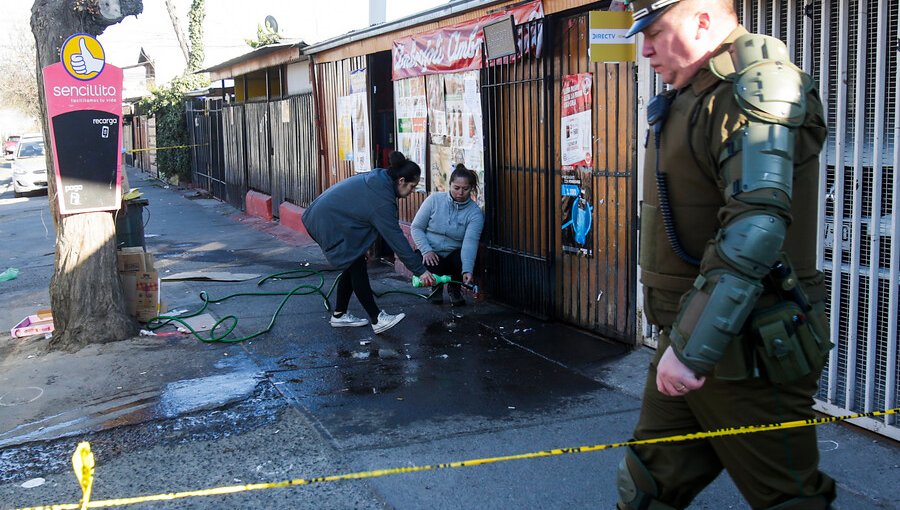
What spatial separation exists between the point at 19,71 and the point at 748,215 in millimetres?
67367

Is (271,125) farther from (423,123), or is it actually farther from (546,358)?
(546,358)

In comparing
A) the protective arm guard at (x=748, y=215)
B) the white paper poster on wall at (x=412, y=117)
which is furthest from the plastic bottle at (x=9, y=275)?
the protective arm guard at (x=748, y=215)

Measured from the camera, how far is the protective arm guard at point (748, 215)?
2277 millimetres

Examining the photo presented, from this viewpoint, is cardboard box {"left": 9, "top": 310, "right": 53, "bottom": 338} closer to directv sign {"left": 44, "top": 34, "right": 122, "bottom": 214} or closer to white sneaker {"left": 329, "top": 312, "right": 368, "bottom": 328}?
directv sign {"left": 44, "top": 34, "right": 122, "bottom": 214}

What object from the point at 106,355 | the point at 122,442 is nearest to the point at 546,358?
the point at 122,442

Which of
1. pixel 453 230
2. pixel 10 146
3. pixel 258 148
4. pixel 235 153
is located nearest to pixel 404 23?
pixel 453 230

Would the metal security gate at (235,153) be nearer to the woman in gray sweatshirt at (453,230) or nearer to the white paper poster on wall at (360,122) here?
the white paper poster on wall at (360,122)

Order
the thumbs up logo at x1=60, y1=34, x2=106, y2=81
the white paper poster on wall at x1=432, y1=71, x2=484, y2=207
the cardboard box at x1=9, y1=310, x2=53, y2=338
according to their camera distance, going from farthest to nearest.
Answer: the white paper poster on wall at x1=432, y1=71, x2=484, y2=207, the cardboard box at x1=9, y1=310, x2=53, y2=338, the thumbs up logo at x1=60, y1=34, x2=106, y2=81

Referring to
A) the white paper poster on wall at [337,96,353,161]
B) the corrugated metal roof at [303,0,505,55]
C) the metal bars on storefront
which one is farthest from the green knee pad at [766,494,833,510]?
the white paper poster on wall at [337,96,353,161]

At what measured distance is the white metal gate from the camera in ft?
13.8

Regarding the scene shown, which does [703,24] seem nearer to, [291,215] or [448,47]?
[448,47]

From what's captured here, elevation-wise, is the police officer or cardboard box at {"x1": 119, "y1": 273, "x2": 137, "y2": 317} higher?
the police officer

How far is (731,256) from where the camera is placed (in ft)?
7.52

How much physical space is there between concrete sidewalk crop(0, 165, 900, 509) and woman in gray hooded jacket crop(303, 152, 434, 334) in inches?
18.2
